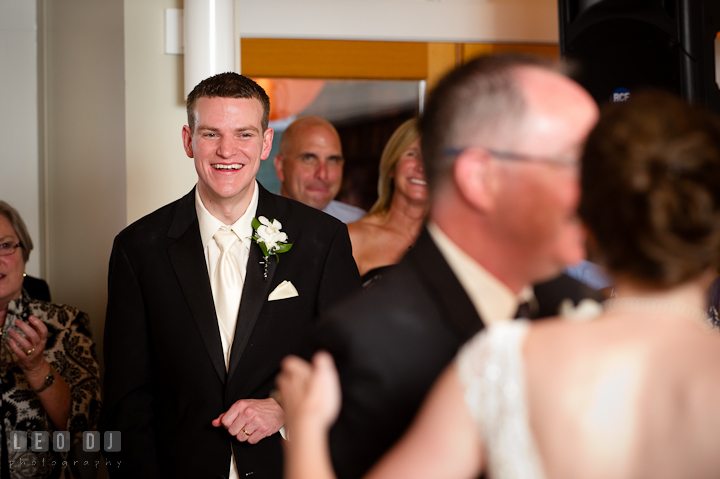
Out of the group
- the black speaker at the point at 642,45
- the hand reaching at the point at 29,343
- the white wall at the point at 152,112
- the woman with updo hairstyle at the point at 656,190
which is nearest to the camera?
the woman with updo hairstyle at the point at 656,190

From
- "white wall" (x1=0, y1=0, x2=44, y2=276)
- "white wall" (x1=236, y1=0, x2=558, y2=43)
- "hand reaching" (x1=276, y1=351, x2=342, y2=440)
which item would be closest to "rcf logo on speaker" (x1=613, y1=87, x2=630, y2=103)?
"white wall" (x1=236, y1=0, x2=558, y2=43)

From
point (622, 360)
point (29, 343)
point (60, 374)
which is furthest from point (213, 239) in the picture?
point (622, 360)

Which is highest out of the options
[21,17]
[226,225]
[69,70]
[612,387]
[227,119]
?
[21,17]

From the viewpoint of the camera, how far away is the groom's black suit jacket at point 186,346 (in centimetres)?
181

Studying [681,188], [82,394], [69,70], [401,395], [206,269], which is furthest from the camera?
[69,70]

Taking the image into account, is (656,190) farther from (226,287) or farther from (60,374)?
(60,374)

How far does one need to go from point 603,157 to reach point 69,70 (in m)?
3.33

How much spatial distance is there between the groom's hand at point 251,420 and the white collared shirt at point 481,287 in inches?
40.1

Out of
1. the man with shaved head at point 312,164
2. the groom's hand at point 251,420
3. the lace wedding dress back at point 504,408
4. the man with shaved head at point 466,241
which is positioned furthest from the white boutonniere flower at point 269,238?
the man with shaved head at point 312,164

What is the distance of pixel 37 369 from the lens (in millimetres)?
2375

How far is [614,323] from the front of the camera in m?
0.73

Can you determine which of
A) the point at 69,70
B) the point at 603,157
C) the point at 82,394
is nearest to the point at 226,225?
the point at 82,394

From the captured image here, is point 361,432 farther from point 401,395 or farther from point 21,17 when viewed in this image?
point 21,17

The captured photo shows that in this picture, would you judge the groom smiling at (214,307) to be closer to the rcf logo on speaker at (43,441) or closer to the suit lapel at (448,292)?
the rcf logo on speaker at (43,441)
